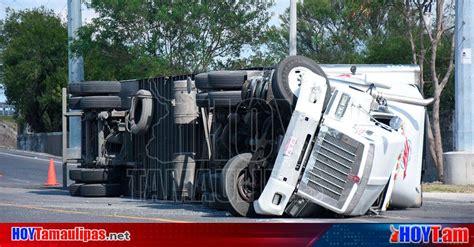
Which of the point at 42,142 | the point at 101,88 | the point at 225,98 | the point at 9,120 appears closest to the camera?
the point at 225,98

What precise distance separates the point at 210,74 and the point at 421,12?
10.6 metres

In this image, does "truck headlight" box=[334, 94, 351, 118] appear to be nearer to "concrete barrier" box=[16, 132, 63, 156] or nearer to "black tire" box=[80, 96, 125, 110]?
"black tire" box=[80, 96, 125, 110]

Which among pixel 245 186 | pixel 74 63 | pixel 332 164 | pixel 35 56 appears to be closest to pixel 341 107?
pixel 332 164

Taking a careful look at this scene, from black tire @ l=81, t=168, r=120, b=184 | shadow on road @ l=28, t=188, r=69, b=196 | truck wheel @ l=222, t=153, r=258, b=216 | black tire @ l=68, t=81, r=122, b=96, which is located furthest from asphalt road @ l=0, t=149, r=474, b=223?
black tire @ l=68, t=81, r=122, b=96

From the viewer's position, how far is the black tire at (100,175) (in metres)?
18.7

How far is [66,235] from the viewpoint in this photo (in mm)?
7848

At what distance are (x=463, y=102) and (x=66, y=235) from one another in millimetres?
16373

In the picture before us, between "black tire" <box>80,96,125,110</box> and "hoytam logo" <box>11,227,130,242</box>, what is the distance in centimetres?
1093

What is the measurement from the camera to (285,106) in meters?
13.3

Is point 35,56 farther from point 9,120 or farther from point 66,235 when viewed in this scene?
point 66,235

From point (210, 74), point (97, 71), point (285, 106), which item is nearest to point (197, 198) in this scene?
point (210, 74)

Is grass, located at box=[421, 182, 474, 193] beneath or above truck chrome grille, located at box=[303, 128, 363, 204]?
beneath

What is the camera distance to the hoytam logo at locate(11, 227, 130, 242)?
25.5 ft

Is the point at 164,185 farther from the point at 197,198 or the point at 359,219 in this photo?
the point at 359,219
